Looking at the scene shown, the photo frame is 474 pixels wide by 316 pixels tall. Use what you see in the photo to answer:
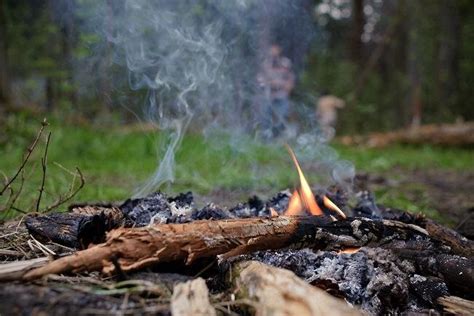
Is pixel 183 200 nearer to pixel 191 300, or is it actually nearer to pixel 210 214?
pixel 210 214

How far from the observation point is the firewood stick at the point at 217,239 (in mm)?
1747

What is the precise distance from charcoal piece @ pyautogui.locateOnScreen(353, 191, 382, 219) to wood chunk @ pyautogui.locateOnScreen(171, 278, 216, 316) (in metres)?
1.72

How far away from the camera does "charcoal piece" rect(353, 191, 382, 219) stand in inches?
125

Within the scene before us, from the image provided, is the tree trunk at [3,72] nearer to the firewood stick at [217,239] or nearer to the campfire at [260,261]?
the campfire at [260,261]

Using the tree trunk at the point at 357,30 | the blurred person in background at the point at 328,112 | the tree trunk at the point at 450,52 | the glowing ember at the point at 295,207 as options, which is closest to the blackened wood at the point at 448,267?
the glowing ember at the point at 295,207

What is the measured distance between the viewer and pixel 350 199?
3.99 meters

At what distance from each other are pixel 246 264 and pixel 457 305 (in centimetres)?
92

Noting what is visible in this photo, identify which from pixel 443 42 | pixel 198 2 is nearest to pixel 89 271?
pixel 198 2

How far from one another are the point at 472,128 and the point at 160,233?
36.7ft

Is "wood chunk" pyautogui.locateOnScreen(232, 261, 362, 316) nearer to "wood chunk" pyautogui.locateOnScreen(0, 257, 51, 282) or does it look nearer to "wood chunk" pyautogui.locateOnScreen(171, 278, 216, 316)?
"wood chunk" pyautogui.locateOnScreen(171, 278, 216, 316)

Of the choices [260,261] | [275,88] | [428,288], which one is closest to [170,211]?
[260,261]

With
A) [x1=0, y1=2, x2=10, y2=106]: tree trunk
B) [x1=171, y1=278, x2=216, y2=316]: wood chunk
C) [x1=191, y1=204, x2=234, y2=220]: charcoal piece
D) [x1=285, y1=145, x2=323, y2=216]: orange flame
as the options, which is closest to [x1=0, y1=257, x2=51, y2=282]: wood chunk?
[x1=171, y1=278, x2=216, y2=316]: wood chunk

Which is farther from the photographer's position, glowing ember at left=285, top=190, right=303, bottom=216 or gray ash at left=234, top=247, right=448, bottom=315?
glowing ember at left=285, top=190, right=303, bottom=216

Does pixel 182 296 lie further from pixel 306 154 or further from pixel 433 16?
pixel 433 16
